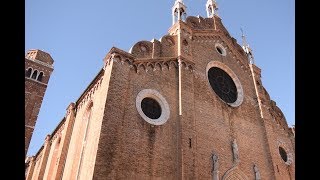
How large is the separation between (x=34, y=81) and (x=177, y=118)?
19.0 m

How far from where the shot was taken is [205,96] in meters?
16.7

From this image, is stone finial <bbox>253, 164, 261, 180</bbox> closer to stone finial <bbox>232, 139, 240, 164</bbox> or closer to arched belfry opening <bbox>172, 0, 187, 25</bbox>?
stone finial <bbox>232, 139, 240, 164</bbox>

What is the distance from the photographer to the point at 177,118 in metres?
14.5

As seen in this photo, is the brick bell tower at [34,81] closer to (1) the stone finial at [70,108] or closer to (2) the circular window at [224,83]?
(1) the stone finial at [70,108]

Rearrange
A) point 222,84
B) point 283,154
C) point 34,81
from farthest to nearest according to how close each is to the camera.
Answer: point 34,81, point 283,154, point 222,84

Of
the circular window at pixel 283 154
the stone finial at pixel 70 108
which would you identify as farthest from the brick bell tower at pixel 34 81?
the circular window at pixel 283 154

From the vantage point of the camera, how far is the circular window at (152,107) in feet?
45.2

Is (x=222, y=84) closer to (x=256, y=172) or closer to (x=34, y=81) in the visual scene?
(x=256, y=172)

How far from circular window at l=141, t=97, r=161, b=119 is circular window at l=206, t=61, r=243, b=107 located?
449 centimetres

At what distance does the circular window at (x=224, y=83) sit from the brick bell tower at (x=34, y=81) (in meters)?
15.1

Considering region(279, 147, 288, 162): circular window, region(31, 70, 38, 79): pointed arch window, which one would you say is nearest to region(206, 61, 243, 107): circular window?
region(279, 147, 288, 162): circular window

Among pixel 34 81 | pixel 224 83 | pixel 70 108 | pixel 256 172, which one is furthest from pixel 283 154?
pixel 34 81

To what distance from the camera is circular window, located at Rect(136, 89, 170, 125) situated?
1379 centimetres
